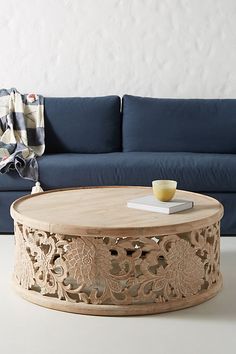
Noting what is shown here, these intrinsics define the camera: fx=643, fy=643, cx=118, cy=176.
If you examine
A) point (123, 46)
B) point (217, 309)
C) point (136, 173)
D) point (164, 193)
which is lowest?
point (217, 309)

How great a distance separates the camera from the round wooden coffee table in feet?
8.21

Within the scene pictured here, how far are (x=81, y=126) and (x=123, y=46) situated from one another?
750 mm

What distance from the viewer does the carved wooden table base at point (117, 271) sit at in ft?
8.23

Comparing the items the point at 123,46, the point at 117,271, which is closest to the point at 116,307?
the point at 117,271

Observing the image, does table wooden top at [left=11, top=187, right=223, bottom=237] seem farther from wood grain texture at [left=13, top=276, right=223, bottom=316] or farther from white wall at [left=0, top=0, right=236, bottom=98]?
white wall at [left=0, top=0, right=236, bottom=98]

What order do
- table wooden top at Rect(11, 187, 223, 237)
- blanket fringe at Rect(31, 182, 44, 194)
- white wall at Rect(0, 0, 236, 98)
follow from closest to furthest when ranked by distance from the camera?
table wooden top at Rect(11, 187, 223, 237), blanket fringe at Rect(31, 182, 44, 194), white wall at Rect(0, 0, 236, 98)

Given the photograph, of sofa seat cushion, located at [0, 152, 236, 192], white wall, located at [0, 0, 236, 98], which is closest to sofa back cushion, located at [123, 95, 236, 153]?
white wall, located at [0, 0, 236, 98]

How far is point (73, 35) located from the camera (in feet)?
15.6

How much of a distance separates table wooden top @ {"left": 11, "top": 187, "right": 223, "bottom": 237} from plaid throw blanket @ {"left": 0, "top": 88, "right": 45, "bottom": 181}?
113cm

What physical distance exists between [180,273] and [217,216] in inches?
11.9

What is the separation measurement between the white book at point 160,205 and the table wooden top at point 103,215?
0.08ft

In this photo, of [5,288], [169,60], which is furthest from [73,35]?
[5,288]

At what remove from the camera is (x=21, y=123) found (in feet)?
14.4

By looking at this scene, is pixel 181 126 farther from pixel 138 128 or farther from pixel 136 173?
pixel 136 173
